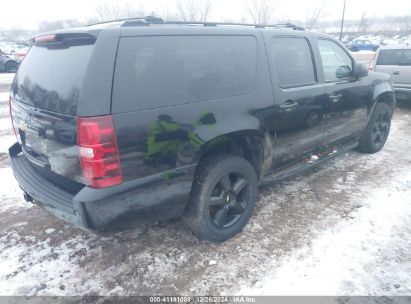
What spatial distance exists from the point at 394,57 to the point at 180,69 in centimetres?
842

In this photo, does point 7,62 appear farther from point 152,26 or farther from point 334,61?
point 152,26

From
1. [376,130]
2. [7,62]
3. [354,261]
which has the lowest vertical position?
[7,62]

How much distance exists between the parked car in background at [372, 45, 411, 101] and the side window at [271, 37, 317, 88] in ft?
19.6

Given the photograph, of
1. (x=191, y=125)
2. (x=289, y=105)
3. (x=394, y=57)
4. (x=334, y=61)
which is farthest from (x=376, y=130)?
(x=394, y=57)

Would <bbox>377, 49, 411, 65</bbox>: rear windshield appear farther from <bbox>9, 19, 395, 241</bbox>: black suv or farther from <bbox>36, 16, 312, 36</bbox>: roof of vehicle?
<bbox>36, 16, 312, 36</bbox>: roof of vehicle

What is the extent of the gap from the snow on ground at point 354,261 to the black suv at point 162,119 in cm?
70

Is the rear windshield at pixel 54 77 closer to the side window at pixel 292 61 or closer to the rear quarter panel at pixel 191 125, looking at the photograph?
the rear quarter panel at pixel 191 125

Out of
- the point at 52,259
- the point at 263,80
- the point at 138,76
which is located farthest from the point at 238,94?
the point at 52,259

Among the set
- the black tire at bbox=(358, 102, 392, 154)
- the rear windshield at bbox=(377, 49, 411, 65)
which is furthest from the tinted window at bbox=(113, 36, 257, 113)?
the rear windshield at bbox=(377, 49, 411, 65)

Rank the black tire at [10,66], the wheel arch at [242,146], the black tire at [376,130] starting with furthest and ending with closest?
the black tire at [10,66]
the black tire at [376,130]
the wheel arch at [242,146]

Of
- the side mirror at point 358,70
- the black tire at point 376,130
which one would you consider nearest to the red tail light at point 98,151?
the side mirror at point 358,70

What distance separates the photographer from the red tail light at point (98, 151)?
2.16 m

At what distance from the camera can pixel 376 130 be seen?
5406 millimetres

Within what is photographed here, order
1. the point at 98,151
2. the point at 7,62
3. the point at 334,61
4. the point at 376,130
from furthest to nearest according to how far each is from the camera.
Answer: the point at 7,62 → the point at 376,130 → the point at 334,61 → the point at 98,151
